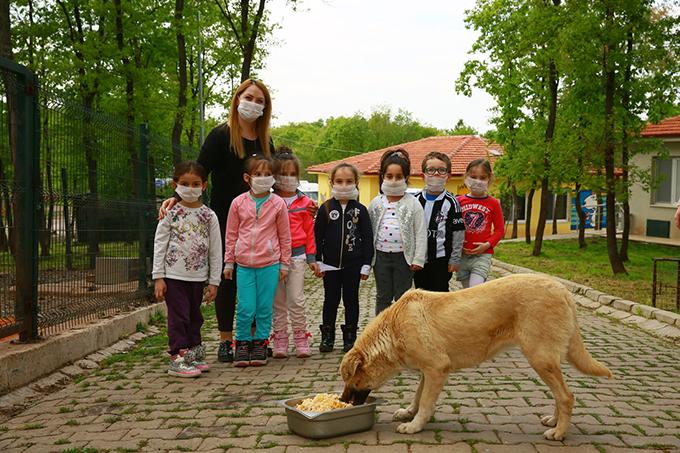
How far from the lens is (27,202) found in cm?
629

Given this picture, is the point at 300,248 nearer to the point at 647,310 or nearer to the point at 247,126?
the point at 247,126

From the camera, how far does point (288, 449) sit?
4285 millimetres

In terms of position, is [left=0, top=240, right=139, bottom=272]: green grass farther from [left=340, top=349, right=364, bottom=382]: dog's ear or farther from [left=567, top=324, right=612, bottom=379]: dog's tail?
[left=567, top=324, right=612, bottom=379]: dog's tail

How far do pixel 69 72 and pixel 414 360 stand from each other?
19.4 meters

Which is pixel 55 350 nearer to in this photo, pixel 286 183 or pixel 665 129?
pixel 286 183

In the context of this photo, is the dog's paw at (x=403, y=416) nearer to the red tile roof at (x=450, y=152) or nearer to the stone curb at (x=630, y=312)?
the stone curb at (x=630, y=312)

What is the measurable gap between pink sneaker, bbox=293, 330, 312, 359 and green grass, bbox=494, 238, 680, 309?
7.49 meters

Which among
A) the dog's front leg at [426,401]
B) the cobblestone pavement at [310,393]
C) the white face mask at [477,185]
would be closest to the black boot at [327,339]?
the cobblestone pavement at [310,393]

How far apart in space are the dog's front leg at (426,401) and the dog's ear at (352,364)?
473mm

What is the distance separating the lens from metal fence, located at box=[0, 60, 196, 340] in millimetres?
6246

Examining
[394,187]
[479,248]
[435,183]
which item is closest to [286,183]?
[394,187]

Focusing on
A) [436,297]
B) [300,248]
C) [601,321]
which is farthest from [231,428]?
[601,321]

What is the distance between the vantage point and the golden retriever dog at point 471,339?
4.42 m

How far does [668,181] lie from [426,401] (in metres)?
27.7
